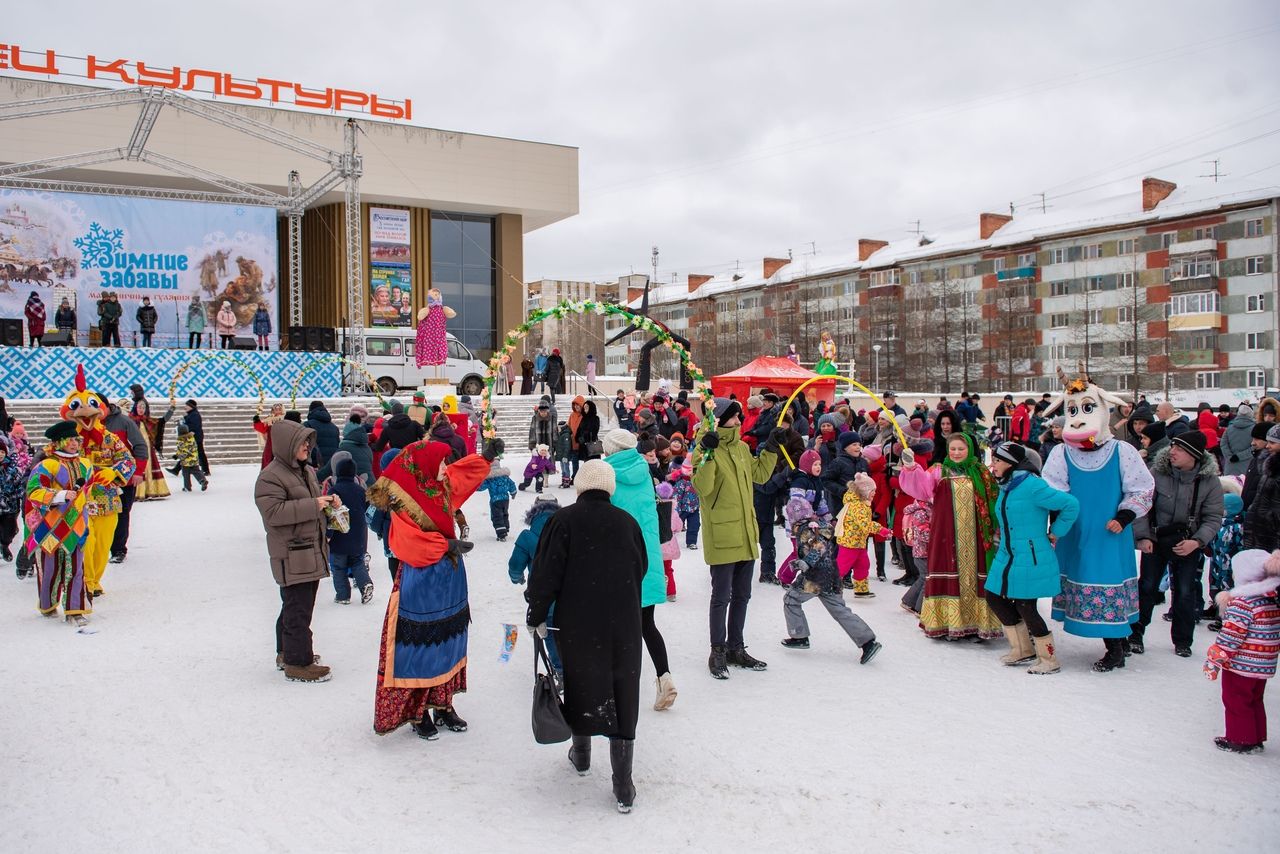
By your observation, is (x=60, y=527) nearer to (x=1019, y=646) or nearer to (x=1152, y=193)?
(x=1019, y=646)

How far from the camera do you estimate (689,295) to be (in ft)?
243

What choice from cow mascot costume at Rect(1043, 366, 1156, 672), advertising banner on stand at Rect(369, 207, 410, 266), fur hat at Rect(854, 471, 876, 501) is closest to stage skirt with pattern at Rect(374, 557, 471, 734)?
Result: fur hat at Rect(854, 471, 876, 501)

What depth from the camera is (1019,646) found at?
6.09 metres

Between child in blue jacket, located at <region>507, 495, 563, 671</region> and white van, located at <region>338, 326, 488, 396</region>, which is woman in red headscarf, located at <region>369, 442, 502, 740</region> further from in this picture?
white van, located at <region>338, 326, 488, 396</region>

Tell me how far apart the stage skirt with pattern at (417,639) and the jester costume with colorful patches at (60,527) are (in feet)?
11.9

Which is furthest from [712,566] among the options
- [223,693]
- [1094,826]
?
[223,693]

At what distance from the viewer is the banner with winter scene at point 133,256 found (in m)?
25.4

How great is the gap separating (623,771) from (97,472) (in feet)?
17.9

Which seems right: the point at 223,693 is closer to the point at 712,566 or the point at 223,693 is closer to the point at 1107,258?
the point at 712,566

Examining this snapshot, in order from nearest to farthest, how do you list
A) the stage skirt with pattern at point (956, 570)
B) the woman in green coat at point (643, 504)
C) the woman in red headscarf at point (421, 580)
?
1. the woman in red headscarf at point (421, 580)
2. the woman in green coat at point (643, 504)
3. the stage skirt with pattern at point (956, 570)

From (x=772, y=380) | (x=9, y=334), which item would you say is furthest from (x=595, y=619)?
(x=772, y=380)

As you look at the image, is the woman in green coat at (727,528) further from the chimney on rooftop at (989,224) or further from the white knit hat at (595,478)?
the chimney on rooftop at (989,224)

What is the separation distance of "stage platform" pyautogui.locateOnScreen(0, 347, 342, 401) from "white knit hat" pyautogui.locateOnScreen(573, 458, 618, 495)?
17.7 meters

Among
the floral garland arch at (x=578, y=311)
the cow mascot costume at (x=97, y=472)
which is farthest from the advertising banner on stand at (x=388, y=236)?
the cow mascot costume at (x=97, y=472)
